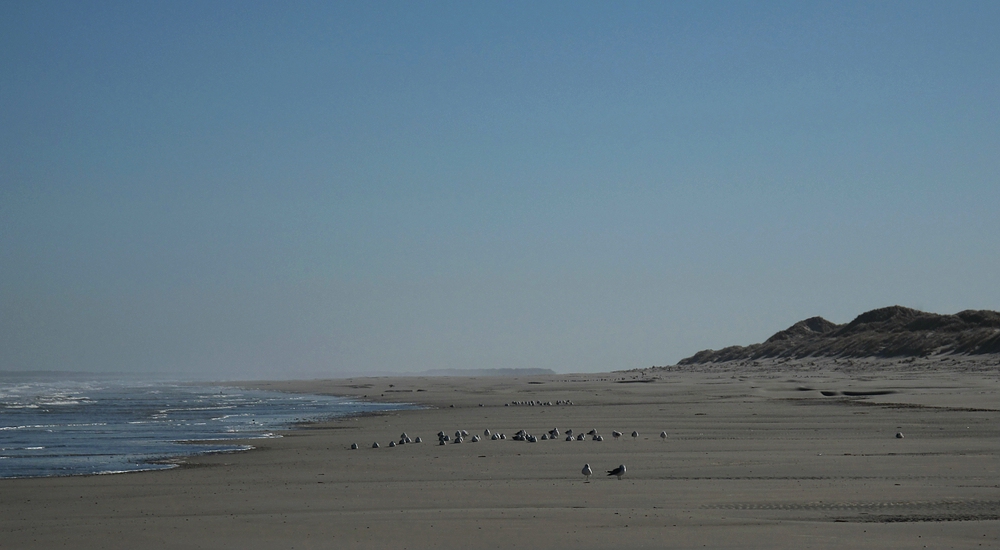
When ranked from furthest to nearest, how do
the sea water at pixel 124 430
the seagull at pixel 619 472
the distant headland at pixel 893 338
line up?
the distant headland at pixel 893 338
the sea water at pixel 124 430
the seagull at pixel 619 472

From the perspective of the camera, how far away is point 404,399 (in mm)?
41438

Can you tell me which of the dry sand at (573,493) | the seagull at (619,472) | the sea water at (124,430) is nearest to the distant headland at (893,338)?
the dry sand at (573,493)

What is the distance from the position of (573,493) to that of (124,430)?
17425mm

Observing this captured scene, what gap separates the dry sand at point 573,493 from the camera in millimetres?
8367

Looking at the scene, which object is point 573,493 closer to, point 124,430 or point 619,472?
point 619,472

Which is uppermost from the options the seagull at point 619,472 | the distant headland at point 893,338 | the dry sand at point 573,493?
the distant headland at point 893,338

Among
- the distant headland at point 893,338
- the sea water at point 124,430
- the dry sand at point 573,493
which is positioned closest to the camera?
the dry sand at point 573,493

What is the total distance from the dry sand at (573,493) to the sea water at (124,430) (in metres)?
1.55

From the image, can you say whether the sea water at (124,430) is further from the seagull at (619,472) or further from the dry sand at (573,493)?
the seagull at (619,472)

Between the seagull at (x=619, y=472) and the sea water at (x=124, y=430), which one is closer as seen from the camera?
the seagull at (x=619, y=472)

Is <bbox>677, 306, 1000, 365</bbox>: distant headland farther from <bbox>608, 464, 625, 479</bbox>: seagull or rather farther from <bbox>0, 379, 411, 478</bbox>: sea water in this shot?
<bbox>608, 464, 625, 479</bbox>: seagull

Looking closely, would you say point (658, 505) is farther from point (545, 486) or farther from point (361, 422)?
point (361, 422)

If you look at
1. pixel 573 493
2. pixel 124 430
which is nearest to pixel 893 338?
pixel 124 430

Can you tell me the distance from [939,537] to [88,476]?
12.3 meters
